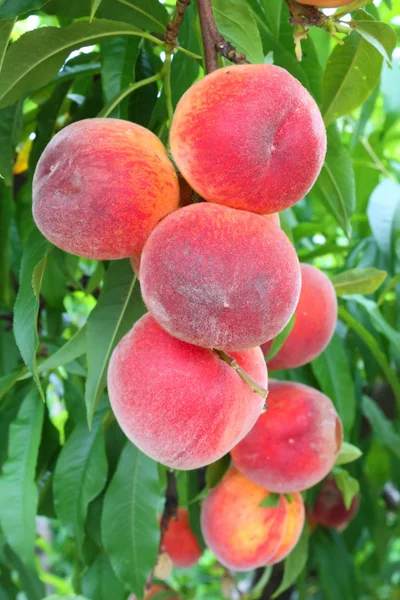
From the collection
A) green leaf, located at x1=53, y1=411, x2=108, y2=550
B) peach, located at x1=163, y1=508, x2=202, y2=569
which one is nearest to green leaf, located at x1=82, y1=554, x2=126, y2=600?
green leaf, located at x1=53, y1=411, x2=108, y2=550

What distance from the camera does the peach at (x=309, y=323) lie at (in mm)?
1146

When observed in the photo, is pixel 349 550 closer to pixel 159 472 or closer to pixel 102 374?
pixel 159 472

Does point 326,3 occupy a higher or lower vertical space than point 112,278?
higher

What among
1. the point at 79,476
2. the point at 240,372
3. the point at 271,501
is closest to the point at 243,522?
the point at 271,501

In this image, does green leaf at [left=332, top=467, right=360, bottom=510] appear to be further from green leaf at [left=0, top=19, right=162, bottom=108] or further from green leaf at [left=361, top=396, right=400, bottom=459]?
green leaf at [left=0, top=19, right=162, bottom=108]

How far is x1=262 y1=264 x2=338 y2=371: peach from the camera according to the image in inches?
45.1

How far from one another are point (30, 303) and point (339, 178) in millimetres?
583

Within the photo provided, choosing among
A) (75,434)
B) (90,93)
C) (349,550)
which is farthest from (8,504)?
(349,550)

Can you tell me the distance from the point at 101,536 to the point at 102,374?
16.2 inches

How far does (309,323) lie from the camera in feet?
3.76

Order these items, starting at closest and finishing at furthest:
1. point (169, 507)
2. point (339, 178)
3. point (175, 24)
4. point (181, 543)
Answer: point (175, 24) < point (339, 178) < point (169, 507) < point (181, 543)

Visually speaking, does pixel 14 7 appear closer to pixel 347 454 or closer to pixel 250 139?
pixel 250 139

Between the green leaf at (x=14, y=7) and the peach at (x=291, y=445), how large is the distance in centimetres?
78

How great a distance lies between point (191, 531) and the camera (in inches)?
67.0
